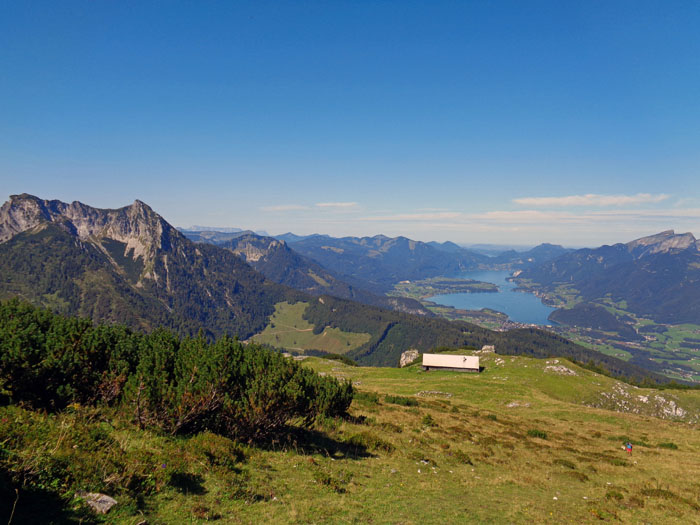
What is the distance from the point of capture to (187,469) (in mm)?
14727

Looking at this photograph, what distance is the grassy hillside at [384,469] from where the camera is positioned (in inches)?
482

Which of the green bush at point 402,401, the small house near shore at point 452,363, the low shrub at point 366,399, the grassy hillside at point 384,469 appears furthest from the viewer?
the small house near shore at point 452,363

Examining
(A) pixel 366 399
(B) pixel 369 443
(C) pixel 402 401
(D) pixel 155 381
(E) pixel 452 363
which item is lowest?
(E) pixel 452 363

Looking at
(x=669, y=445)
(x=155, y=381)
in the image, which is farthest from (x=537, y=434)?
(x=155, y=381)

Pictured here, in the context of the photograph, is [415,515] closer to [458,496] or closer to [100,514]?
[458,496]

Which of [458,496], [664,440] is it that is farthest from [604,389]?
[458,496]

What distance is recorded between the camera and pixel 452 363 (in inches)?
3472

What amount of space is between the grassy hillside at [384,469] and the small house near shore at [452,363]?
37519mm

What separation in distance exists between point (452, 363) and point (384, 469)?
7155 cm

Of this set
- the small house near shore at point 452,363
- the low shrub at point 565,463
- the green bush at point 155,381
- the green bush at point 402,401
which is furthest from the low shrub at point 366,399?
the small house near shore at point 452,363

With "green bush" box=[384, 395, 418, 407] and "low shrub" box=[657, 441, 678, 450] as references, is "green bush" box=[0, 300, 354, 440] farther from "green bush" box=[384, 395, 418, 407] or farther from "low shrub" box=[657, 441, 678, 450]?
"low shrub" box=[657, 441, 678, 450]

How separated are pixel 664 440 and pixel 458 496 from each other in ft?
137

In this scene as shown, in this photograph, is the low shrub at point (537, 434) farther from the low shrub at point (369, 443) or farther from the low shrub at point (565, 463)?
the low shrub at point (369, 443)

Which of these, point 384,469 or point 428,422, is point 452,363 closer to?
point 428,422
